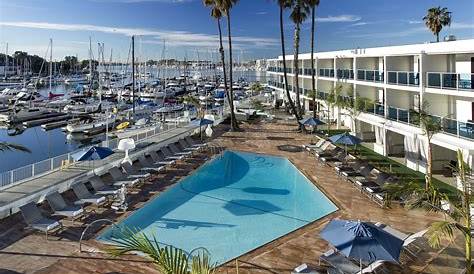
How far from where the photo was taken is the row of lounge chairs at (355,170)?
59.8 ft

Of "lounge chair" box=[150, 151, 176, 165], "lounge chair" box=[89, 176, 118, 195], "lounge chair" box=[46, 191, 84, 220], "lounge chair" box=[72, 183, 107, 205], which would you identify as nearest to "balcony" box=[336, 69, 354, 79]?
"lounge chair" box=[150, 151, 176, 165]

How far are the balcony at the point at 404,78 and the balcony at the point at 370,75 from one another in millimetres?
2063

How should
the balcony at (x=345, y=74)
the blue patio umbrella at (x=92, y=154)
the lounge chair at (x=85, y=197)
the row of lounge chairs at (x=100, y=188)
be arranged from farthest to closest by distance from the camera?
the balcony at (x=345, y=74) → the blue patio umbrella at (x=92, y=154) → the lounge chair at (x=85, y=197) → the row of lounge chairs at (x=100, y=188)

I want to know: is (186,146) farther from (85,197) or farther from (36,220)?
(36,220)

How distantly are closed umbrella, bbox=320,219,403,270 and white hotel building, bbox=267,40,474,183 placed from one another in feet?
33.5

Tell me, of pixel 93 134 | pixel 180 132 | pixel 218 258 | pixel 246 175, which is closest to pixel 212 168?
pixel 246 175

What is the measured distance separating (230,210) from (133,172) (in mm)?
6747

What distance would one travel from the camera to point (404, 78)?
24.6 m

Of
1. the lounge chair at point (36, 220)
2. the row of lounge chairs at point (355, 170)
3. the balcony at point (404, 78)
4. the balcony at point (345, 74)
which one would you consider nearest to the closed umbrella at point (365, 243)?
the row of lounge chairs at point (355, 170)

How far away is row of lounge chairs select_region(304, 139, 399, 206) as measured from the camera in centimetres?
1822

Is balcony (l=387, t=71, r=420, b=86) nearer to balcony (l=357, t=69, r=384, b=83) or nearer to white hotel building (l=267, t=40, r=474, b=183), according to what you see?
white hotel building (l=267, t=40, r=474, b=183)

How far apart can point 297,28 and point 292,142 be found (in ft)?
39.5

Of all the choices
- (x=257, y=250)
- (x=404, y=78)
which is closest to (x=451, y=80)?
(x=404, y=78)

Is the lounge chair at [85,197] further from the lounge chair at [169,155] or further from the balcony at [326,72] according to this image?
the balcony at [326,72]
